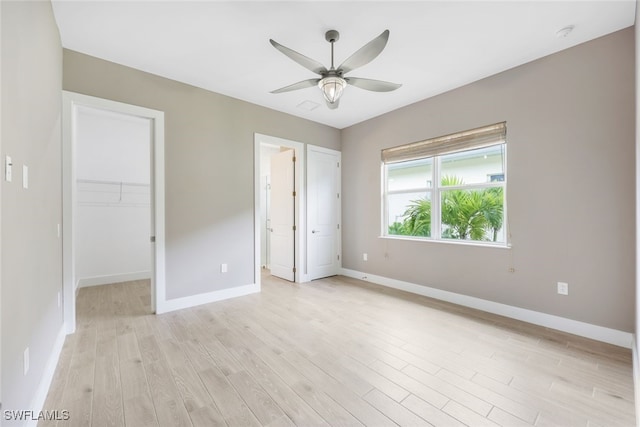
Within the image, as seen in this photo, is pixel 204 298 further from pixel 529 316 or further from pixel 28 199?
pixel 529 316

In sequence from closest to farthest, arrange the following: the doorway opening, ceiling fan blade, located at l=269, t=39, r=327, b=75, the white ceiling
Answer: ceiling fan blade, located at l=269, t=39, r=327, b=75, the white ceiling, the doorway opening

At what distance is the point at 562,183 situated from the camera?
278 cm

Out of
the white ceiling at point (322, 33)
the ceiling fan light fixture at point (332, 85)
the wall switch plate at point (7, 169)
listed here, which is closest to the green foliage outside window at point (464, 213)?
the white ceiling at point (322, 33)

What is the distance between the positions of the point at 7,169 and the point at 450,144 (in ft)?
13.3

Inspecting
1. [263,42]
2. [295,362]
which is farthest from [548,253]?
[263,42]

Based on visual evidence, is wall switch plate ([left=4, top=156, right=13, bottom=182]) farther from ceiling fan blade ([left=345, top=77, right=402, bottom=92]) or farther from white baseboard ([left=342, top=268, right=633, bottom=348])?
white baseboard ([left=342, top=268, right=633, bottom=348])

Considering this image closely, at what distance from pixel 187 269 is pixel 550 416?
11.8 ft

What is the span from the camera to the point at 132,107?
309 cm

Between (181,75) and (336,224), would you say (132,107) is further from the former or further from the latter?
(336,224)

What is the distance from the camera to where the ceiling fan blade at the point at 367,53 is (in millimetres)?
1935

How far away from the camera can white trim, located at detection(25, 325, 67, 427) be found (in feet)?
5.23

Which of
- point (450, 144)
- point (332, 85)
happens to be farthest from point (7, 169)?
point (450, 144)

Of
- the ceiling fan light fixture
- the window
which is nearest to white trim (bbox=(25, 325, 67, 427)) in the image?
the ceiling fan light fixture

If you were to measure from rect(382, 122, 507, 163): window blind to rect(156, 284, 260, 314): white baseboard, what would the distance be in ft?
9.70
